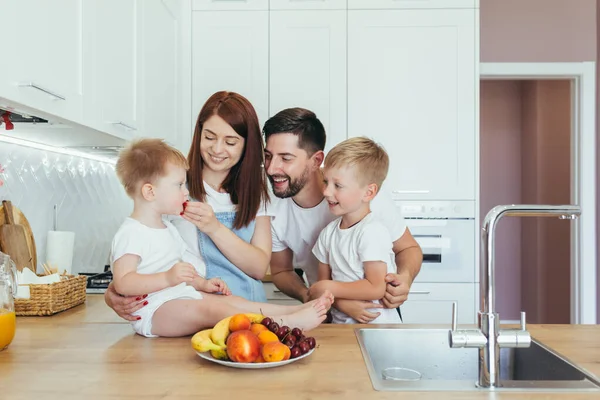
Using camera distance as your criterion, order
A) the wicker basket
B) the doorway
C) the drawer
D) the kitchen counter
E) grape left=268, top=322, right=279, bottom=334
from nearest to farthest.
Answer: the kitchen counter, grape left=268, top=322, right=279, bottom=334, the wicker basket, the drawer, the doorway

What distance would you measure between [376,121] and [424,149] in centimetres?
29

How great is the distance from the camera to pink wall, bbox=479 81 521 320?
557 cm

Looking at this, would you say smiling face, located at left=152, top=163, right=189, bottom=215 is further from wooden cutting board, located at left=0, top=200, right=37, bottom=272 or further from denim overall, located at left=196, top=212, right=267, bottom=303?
wooden cutting board, located at left=0, top=200, right=37, bottom=272

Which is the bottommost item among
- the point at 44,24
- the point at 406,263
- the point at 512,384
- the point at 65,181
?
the point at 512,384

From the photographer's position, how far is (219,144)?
1.75 m

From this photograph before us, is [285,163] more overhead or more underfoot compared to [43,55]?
more underfoot

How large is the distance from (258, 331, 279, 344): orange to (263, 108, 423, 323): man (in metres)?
0.60

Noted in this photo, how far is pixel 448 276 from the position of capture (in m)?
3.06

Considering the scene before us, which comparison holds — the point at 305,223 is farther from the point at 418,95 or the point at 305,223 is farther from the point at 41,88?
the point at 418,95

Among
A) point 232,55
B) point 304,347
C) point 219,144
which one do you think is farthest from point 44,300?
point 232,55

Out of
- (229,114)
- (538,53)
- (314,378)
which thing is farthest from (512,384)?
(538,53)

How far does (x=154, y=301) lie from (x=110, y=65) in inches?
38.3

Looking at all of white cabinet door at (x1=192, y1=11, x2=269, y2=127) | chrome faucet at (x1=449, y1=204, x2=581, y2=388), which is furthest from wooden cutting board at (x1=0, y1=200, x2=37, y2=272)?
chrome faucet at (x1=449, y1=204, x2=581, y2=388)

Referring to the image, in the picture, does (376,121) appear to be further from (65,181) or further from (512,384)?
(512,384)
